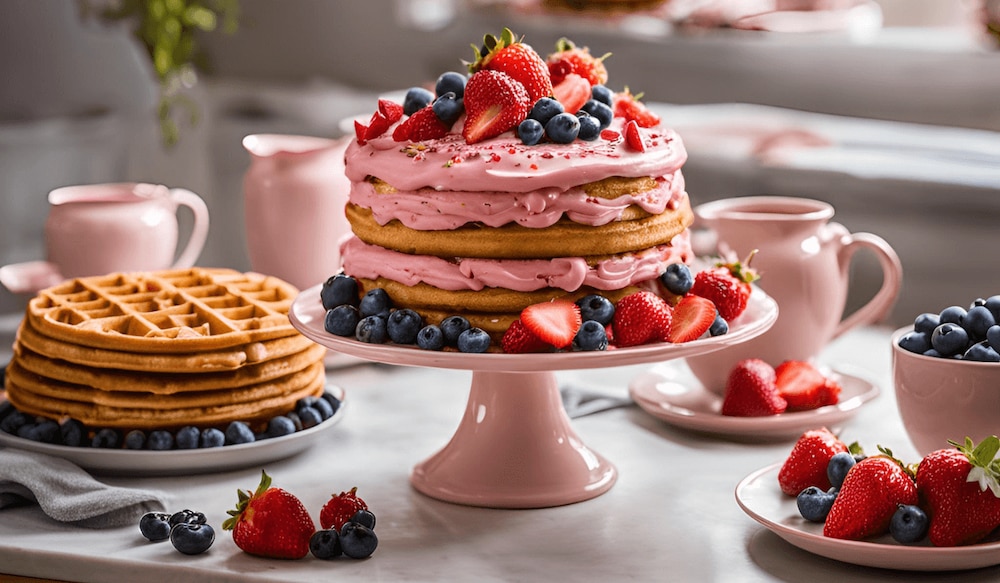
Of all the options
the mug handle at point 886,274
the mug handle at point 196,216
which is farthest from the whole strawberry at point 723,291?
the mug handle at point 196,216

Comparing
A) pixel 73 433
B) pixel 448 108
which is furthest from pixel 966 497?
pixel 73 433

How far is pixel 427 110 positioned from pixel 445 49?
219cm

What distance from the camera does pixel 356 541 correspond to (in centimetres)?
142

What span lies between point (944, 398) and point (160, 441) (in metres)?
0.98

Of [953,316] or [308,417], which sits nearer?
[953,316]

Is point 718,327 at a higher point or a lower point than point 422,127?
lower

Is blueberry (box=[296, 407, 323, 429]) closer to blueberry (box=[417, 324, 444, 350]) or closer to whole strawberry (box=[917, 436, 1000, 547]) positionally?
blueberry (box=[417, 324, 444, 350])

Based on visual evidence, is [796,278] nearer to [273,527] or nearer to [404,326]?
[404,326]

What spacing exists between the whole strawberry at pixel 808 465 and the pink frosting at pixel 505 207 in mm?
329

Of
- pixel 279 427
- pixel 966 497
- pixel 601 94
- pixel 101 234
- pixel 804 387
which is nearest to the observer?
pixel 966 497

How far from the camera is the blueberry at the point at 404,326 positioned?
4.88ft

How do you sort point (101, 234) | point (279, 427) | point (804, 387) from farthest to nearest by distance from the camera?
point (101, 234) < point (804, 387) < point (279, 427)

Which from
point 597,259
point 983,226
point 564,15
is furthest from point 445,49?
point 597,259

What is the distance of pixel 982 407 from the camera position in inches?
59.5
